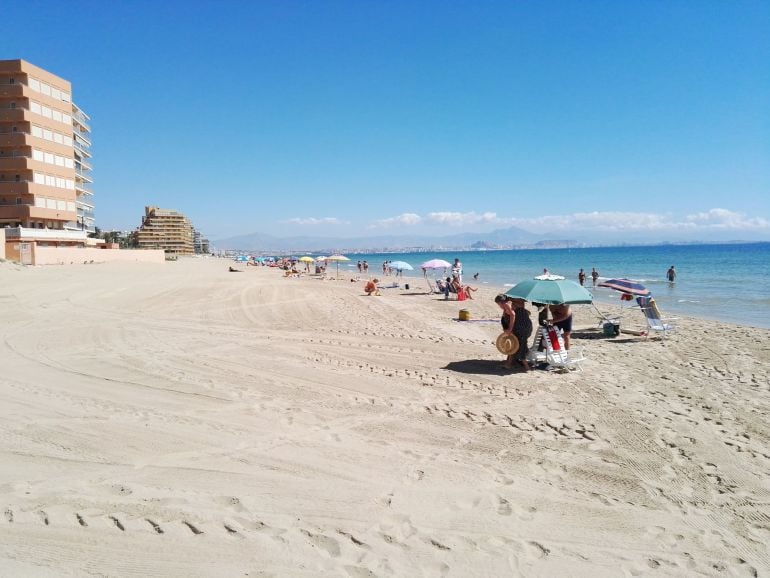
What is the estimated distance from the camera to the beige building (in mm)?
91062

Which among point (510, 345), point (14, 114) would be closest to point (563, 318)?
point (510, 345)

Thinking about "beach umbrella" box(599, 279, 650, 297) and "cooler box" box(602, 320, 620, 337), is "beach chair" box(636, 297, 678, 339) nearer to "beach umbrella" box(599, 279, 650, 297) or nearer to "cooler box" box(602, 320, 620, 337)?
"beach umbrella" box(599, 279, 650, 297)

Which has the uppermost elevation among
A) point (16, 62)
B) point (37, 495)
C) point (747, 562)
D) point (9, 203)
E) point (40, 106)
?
point (16, 62)

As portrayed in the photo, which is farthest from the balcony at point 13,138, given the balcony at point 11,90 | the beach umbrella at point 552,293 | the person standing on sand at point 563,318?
the person standing on sand at point 563,318

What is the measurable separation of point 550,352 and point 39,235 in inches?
1614

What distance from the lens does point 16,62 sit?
1555 inches

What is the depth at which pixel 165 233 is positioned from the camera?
9419cm

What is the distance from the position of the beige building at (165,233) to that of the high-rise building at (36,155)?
152 feet

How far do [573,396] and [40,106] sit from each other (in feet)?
163

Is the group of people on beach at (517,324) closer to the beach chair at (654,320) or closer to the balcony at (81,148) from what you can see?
the beach chair at (654,320)

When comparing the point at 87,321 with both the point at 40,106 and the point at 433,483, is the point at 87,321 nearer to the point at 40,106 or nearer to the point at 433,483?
the point at 433,483

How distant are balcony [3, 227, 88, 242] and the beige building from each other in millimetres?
48361

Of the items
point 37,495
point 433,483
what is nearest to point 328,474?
point 433,483

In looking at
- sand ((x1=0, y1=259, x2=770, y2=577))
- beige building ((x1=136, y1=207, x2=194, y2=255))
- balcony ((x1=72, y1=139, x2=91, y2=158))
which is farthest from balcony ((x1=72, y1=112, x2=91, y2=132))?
sand ((x1=0, y1=259, x2=770, y2=577))
